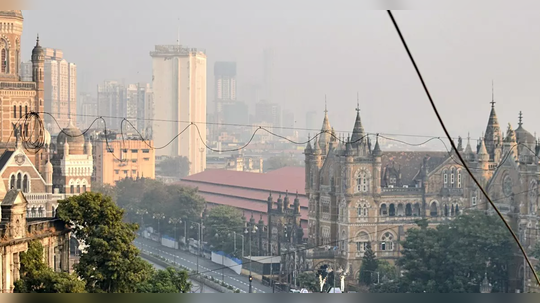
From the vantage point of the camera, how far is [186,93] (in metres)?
29.2

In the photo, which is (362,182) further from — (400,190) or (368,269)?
(368,269)

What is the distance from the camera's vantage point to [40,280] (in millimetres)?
5922

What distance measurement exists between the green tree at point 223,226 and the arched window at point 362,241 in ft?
9.10

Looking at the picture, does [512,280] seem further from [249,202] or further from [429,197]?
[249,202]

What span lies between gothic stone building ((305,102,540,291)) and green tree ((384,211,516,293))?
198 cm

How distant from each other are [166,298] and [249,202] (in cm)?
2220

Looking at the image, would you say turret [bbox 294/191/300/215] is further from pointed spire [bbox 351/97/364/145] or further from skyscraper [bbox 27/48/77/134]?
skyscraper [bbox 27/48/77/134]

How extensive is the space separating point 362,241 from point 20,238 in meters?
14.4

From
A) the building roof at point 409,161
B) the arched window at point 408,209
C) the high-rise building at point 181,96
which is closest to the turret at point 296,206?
the building roof at point 409,161

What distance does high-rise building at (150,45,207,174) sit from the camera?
27734 mm

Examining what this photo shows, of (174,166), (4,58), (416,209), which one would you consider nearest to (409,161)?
(416,209)

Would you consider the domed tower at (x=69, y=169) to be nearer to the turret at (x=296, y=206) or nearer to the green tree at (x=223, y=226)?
the green tree at (x=223, y=226)

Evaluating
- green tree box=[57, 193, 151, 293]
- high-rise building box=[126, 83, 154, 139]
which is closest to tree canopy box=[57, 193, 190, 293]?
green tree box=[57, 193, 151, 293]

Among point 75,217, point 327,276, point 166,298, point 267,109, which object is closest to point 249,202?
point 267,109
